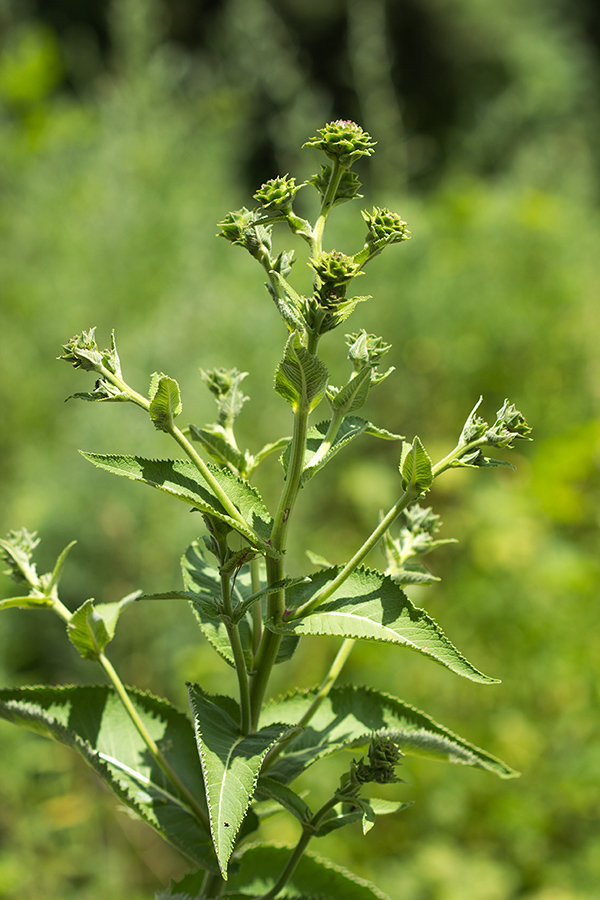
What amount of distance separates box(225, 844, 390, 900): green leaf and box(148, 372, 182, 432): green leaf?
0.45 meters

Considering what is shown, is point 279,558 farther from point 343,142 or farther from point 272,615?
point 343,142

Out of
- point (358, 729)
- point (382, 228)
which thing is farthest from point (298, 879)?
point (382, 228)

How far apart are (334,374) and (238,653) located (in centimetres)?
266

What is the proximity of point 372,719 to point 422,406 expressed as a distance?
2.93 metres

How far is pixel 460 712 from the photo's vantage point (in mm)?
2100

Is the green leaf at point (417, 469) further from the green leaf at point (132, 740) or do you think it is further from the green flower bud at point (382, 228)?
the green leaf at point (132, 740)

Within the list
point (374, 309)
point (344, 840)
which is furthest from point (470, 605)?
point (374, 309)

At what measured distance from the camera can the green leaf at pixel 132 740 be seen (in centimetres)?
60

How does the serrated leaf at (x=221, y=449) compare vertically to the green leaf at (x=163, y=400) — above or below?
below

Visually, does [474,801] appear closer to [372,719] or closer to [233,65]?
[372,719]

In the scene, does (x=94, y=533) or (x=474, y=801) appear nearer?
(x=474, y=801)

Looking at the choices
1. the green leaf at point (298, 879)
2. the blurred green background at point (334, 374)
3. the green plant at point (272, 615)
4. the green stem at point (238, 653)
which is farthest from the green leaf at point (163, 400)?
the blurred green background at point (334, 374)

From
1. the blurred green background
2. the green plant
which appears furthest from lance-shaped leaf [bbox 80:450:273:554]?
the blurred green background

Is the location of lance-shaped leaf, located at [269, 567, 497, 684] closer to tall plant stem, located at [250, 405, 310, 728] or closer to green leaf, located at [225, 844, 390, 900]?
tall plant stem, located at [250, 405, 310, 728]
